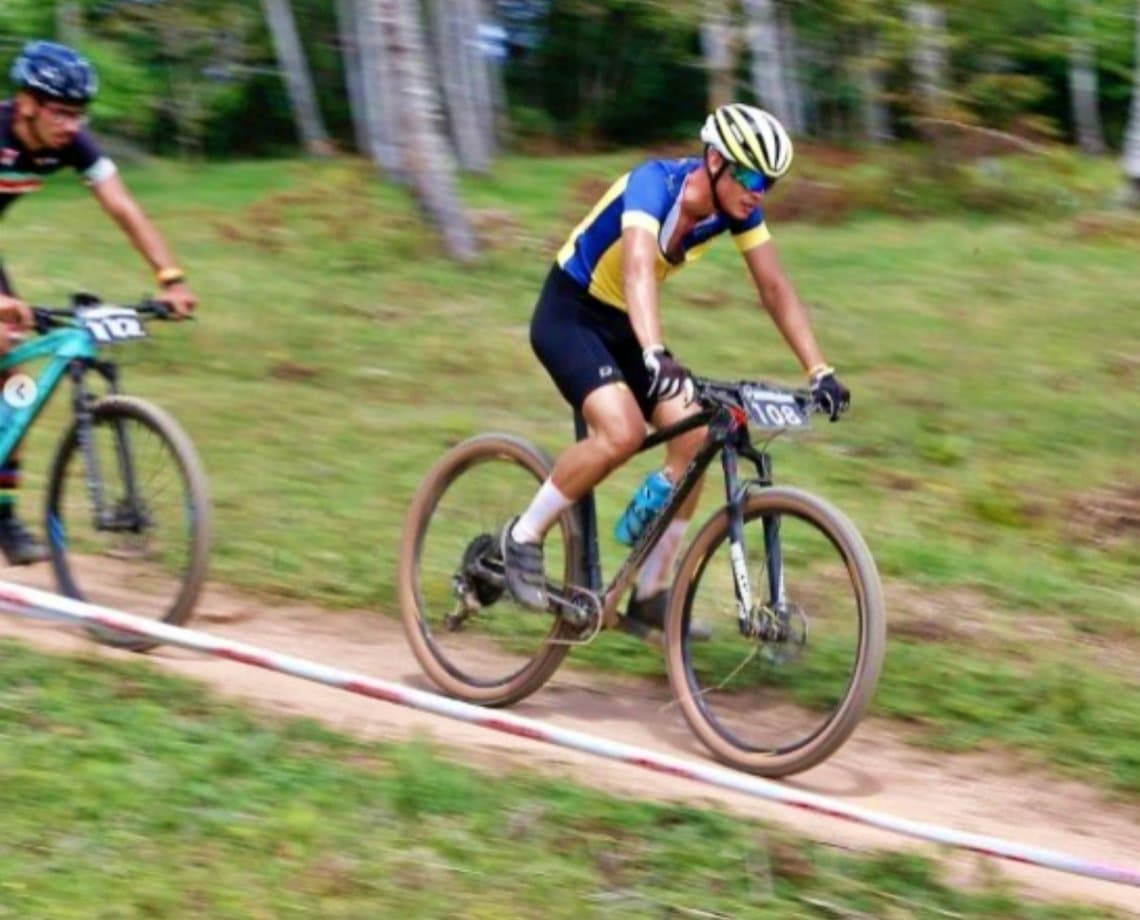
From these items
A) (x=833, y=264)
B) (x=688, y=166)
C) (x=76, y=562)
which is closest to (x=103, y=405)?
(x=76, y=562)

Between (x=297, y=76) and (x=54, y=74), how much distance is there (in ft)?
76.9

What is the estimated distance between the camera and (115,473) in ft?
22.5

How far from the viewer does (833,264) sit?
14898 millimetres

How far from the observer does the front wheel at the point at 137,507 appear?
22.1ft

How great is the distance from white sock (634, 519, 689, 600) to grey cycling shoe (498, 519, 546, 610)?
0.34 m

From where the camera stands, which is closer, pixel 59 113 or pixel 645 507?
pixel 645 507

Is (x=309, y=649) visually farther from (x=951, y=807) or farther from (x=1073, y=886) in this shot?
(x=1073, y=886)

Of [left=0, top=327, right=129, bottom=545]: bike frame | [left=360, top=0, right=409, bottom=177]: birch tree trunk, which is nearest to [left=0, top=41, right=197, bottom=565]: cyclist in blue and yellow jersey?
[left=0, top=327, right=129, bottom=545]: bike frame

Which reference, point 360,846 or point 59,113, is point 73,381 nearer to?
point 59,113

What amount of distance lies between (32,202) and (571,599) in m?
13.7

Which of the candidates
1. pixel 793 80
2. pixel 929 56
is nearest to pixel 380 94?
pixel 929 56

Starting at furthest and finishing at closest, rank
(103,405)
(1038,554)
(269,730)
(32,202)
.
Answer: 1. (32,202)
2. (1038,554)
3. (103,405)
4. (269,730)

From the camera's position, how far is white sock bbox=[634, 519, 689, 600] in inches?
254

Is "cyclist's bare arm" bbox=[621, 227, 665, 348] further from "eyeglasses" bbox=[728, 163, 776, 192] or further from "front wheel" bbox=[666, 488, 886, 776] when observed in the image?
"front wheel" bbox=[666, 488, 886, 776]
